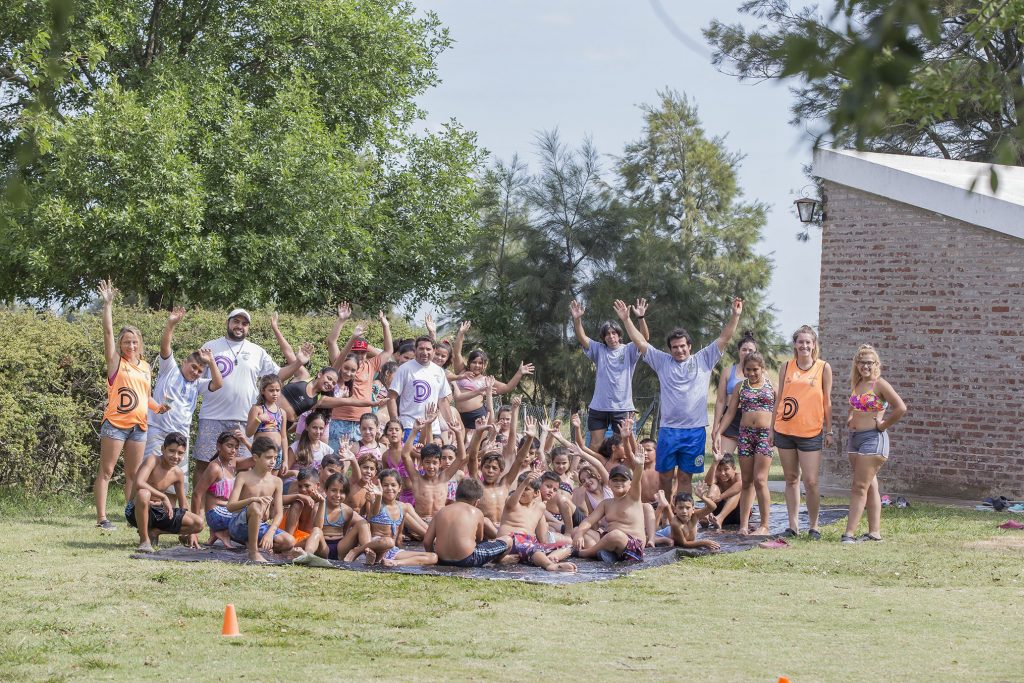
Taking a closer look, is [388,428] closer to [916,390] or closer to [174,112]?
[916,390]

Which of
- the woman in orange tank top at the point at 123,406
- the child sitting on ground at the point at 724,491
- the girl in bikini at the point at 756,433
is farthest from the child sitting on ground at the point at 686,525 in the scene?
the woman in orange tank top at the point at 123,406

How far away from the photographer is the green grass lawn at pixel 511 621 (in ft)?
19.6

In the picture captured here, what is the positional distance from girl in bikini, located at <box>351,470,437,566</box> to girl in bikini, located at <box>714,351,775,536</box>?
3.34 meters

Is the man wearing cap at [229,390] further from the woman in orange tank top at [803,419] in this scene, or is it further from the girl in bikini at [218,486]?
the woman in orange tank top at [803,419]

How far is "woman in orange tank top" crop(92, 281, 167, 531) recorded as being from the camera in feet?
34.1

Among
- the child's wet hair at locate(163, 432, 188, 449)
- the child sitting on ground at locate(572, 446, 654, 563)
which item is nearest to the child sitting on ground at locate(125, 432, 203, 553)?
the child's wet hair at locate(163, 432, 188, 449)

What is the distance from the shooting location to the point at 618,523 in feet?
32.3

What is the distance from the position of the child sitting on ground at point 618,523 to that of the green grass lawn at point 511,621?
0.43m

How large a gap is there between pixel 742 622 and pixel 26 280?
19939 millimetres

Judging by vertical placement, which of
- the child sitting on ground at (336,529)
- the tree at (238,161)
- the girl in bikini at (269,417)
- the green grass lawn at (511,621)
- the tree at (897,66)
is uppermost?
the tree at (238,161)

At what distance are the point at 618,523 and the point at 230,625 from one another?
4142mm

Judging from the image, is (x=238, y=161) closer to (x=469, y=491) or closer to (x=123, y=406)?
(x=123, y=406)

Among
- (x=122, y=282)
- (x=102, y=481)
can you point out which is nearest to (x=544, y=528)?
(x=102, y=481)

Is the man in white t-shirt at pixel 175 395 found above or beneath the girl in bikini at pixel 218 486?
above
